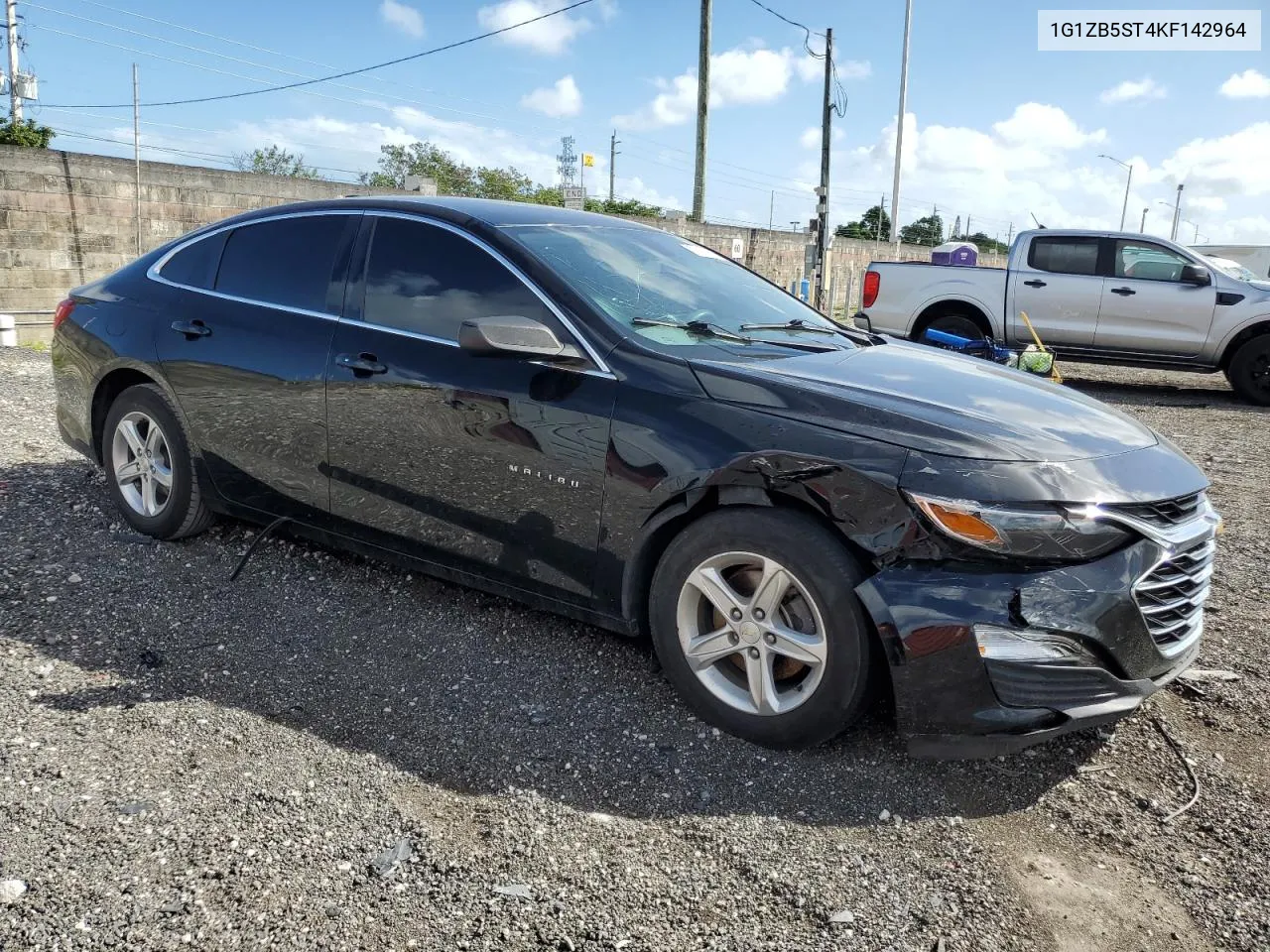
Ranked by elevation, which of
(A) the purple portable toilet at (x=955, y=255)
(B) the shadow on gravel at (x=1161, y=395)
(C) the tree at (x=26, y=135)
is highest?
(C) the tree at (x=26, y=135)

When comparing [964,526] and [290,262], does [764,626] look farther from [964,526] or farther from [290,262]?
[290,262]

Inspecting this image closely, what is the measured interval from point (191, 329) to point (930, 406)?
322cm

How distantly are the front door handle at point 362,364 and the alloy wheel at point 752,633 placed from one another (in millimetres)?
1520

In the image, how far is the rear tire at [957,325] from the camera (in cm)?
1209

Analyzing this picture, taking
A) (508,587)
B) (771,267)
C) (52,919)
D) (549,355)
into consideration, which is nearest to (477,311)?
(549,355)

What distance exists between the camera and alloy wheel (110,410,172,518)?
181 inches

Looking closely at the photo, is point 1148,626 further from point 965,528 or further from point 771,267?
point 771,267

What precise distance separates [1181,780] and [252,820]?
106 inches

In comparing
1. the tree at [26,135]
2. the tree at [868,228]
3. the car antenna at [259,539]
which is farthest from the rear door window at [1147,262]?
the tree at [868,228]

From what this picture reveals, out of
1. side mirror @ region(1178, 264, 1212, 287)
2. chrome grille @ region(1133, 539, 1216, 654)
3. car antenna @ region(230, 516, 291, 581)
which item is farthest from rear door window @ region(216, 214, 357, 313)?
side mirror @ region(1178, 264, 1212, 287)

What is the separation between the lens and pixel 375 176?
52.1m

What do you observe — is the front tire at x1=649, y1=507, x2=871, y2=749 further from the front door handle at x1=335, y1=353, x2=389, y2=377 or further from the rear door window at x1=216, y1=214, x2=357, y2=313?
the rear door window at x1=216, y1=214, x2=357, y2=313

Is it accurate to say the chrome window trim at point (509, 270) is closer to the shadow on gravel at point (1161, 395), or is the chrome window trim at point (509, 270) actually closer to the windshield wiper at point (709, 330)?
the windshield wiper at point (709, 330)

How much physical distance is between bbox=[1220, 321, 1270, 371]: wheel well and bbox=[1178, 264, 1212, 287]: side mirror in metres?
0.70
